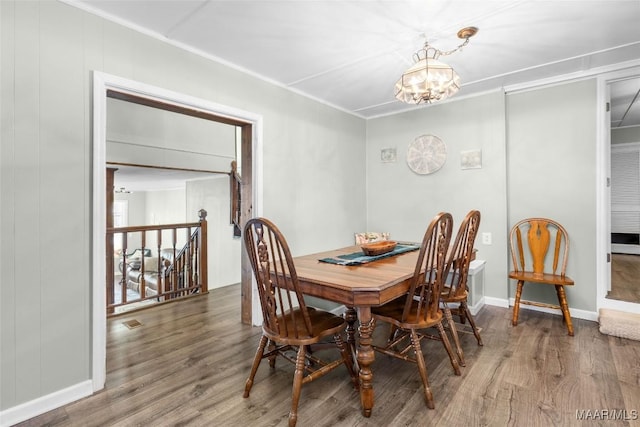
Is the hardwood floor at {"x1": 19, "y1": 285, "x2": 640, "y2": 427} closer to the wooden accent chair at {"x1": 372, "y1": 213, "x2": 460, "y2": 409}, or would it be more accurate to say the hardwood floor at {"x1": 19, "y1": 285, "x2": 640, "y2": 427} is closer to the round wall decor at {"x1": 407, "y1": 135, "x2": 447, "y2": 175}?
the wooden accent chair at {"x1": 372, "y1": 213, "x2": 460, "y2": 409}

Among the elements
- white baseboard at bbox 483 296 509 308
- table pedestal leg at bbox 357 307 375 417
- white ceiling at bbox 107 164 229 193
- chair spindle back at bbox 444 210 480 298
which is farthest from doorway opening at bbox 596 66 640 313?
white ceiling at bbox 107 164 229 193

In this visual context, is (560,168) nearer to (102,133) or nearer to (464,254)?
(464,254)

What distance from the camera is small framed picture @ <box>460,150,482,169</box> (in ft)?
11.3

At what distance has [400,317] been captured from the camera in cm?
183

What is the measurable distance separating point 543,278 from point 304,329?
2.32 meters

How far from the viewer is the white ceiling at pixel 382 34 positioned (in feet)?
6.37

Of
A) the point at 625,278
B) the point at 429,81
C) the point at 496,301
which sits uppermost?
the point at 429,81

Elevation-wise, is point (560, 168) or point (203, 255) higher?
point (560, 168)

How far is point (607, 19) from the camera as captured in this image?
208cm

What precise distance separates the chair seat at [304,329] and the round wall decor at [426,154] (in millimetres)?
2509

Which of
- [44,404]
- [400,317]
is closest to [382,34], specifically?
[400,317]

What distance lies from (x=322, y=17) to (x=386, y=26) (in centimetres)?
44

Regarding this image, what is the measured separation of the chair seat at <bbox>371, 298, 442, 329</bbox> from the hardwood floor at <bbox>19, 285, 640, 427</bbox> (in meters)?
0.42

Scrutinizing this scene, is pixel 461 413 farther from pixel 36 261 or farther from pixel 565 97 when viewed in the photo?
pixel 565 97
